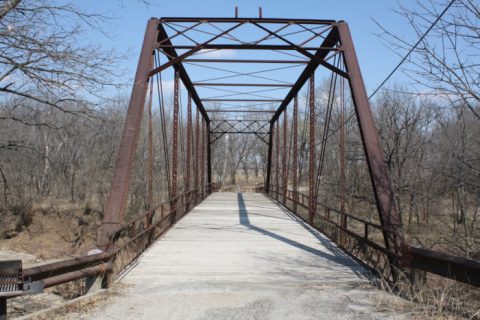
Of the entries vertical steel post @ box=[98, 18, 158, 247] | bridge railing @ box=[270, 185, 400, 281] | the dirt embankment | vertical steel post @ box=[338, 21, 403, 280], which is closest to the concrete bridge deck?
bridge railing @ box=[270, 185, 400, 281]

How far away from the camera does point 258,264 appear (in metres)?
7.73

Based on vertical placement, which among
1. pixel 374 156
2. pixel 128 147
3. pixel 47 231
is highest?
pixel 128 147

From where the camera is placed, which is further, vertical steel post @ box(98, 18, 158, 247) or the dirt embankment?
the dirt embankment

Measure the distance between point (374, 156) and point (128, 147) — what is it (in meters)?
4.18

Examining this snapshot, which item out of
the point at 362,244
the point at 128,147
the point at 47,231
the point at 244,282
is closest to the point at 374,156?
the point at 362,244

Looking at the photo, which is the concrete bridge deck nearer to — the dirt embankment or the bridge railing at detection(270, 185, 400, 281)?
the bridge railing at detection(270, 185, 400, 281)

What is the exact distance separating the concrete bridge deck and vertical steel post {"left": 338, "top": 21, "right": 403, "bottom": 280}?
0.71m

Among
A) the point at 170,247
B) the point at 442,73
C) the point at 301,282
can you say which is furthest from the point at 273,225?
the point at 442,73

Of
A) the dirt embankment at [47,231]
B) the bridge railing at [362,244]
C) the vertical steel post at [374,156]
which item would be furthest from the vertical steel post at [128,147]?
the dirt embankment at [47,231]

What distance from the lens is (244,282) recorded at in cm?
643

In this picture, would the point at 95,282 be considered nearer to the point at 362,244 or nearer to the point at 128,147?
the point at 128,147

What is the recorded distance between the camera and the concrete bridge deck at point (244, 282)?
495 centimetres

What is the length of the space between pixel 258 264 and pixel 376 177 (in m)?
2.36

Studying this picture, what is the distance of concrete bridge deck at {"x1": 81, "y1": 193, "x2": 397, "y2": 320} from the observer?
16.2ft
